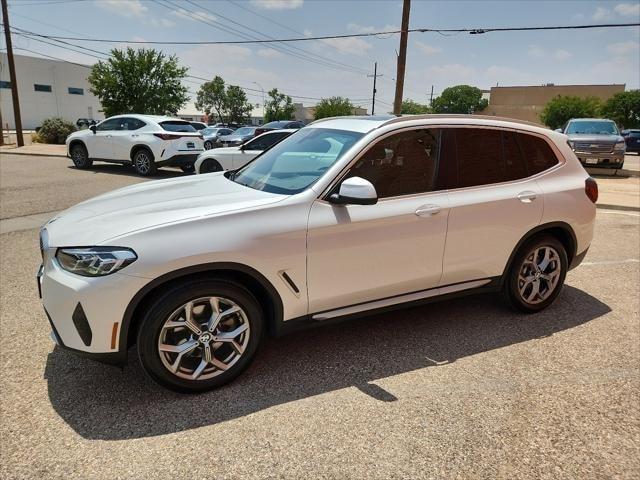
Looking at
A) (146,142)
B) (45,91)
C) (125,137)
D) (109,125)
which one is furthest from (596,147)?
(45,91)

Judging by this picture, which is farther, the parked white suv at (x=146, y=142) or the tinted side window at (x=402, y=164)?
the parked white suv at (x=146, y=142)

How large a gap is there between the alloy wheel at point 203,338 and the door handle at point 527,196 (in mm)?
2487

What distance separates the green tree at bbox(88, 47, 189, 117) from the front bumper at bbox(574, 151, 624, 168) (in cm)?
2189

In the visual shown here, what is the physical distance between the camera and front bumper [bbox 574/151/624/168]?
48.1 feet

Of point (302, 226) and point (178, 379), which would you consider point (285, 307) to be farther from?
point (178, 379)

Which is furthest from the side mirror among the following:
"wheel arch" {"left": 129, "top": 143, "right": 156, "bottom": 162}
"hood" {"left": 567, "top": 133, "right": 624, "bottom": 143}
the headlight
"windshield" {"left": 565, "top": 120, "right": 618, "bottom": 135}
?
"windshield" {"left": 565, "top": 120, "right": 618, "bottom": 135}

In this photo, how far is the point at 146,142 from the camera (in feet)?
41.5

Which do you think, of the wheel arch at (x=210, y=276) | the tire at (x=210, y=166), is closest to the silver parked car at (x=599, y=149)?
the tire at (x=210, y=166)

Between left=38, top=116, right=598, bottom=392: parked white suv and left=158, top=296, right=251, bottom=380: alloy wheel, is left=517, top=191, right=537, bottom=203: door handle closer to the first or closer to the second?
left=38, top=116, right=598, bottom=392: parked white suv

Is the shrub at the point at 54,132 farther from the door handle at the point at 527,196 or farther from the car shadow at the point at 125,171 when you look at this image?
the door handle at the point at 527,196

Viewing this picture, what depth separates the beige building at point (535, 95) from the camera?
8650 centimetres

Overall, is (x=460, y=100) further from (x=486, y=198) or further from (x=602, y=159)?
(x=486, y=198)

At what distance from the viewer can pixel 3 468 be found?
223 cm

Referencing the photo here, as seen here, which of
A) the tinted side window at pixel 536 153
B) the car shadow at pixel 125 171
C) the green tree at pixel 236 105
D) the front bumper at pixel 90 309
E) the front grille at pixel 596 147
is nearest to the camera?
the front bumper at pixel 90 309
